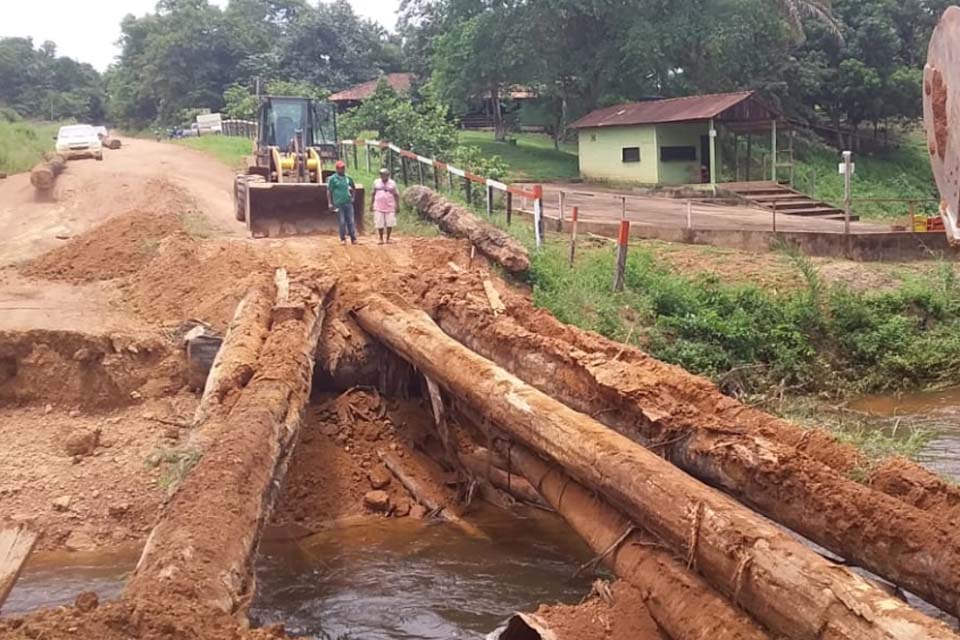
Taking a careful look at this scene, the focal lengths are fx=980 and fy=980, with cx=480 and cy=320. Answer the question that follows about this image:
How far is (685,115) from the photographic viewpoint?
30.6 meters

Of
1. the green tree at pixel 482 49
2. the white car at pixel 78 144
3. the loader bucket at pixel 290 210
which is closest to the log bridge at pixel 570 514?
the loader bucket at pixel 290 210

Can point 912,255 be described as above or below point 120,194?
below

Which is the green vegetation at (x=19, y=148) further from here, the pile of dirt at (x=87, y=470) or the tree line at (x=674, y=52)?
the pile of dirt at (x=87, y=470)

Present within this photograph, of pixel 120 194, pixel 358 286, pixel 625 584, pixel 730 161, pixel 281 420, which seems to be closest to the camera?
pixel 625 584

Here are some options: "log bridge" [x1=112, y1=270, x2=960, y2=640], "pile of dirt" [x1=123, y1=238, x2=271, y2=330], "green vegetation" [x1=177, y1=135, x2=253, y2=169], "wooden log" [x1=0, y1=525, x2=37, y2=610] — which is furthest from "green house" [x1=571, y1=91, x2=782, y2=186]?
"wooden log" [x1=0, y1=525, x2=37, y2=610]

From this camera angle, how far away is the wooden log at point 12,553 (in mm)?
4629

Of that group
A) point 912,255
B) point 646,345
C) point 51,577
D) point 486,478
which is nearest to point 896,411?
point 646,345

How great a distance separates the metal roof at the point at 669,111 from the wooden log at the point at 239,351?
22.0 m

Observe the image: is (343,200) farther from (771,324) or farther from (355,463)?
→ (771,324)

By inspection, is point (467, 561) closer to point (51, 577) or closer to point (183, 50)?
point (51, 577)

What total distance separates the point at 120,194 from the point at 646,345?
40.6 ft

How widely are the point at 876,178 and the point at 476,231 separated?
2745 cm

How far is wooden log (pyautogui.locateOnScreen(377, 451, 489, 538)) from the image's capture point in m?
8.70

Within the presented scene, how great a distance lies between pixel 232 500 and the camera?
19.1 feet
